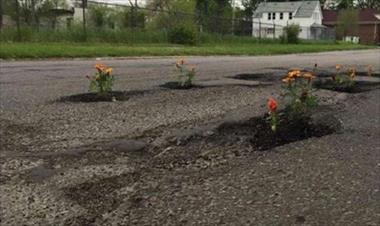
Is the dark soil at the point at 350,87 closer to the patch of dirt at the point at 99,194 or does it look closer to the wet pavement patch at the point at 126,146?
the wet pavement patch at the point at 126,146

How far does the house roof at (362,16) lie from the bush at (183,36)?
61424 mm

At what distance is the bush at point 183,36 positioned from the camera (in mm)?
33500

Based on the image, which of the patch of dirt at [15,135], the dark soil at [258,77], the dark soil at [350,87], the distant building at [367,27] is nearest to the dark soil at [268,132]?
the patch of dirt at [15,135]

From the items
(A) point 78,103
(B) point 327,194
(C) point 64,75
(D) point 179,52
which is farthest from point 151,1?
(B) point 327,194

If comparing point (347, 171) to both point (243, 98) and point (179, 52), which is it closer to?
point (243, 98)

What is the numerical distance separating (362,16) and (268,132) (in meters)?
90.3

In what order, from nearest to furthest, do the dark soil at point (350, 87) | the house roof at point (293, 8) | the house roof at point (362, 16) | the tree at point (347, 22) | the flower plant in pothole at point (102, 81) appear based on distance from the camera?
the flower plant in pothole at point (102, 81) < the dark soil at point (350, 87) < the tree at point (347, 22) < the house roof at point (362, 16) < the house roof at point (293, 8)

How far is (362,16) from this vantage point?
297ft

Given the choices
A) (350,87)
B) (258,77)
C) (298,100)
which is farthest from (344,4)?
(298,100)

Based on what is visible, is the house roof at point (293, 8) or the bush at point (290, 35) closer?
the bush at point (290, 35)

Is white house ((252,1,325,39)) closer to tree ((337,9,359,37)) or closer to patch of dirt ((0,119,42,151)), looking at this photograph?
tree ((337,9,359,37))

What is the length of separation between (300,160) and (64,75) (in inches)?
→ 313

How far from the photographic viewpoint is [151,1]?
210ft

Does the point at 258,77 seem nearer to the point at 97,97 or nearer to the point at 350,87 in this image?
the point at 350,87
